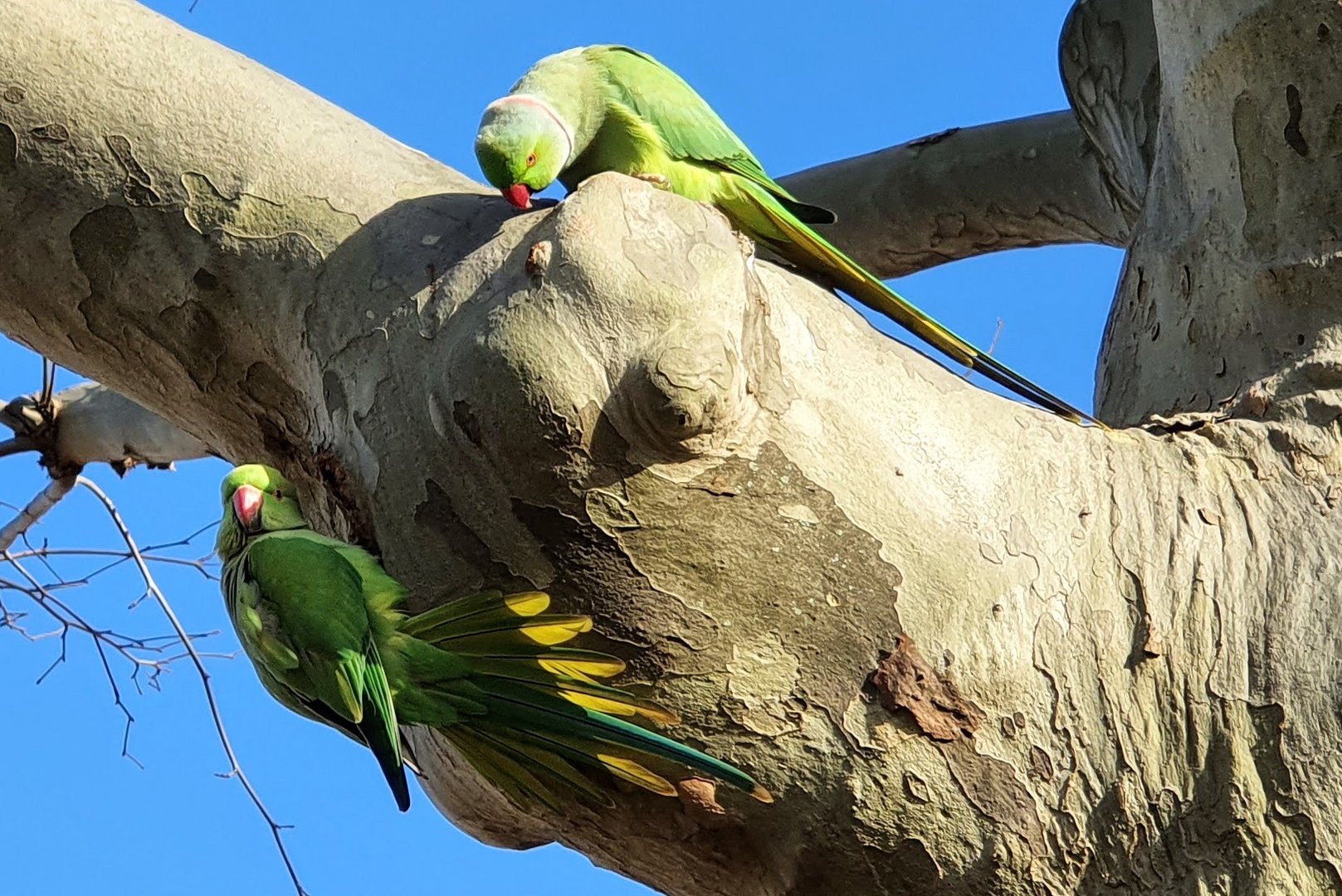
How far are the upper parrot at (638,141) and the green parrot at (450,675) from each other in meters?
0.88

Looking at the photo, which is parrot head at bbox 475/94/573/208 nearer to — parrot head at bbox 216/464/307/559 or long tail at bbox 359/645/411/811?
parrot head at bbox 216/464/307/559

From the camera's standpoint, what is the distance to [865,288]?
245cm

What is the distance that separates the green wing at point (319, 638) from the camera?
6.31ft

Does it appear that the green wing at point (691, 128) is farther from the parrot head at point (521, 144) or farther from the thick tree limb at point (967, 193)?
the thick tree limb at point (967, 193)

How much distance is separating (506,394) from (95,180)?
0.75 m

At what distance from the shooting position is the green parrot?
1.75 meters

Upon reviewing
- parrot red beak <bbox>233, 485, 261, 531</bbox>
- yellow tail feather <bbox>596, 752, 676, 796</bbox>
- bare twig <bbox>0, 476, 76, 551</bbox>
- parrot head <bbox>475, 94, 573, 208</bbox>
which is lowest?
yellow tail feather <bbox>596, 752, 676, 796</bbox>

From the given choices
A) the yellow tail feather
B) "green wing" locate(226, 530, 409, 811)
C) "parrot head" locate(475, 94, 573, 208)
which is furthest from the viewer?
"parrot head" locate(475, 94, 573, 208)

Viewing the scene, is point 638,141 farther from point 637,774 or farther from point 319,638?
point 637,774

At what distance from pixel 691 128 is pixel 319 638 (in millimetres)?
1294

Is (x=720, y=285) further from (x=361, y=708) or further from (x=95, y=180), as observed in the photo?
(x=95, y=180)

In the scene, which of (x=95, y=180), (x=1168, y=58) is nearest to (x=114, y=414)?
(x=95, y=180)

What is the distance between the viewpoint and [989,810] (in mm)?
1762

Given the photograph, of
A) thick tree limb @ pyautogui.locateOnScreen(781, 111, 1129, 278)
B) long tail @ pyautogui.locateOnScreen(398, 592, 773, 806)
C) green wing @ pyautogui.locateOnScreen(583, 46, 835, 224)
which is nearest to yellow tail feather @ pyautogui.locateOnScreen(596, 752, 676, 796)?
long tail @ pyautogui.locateOnScreen(398, 592, 773, 806)
